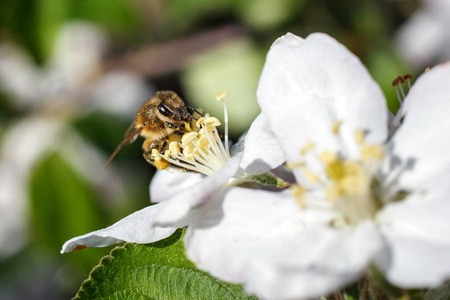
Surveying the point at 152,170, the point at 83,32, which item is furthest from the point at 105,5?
the point at 152,170

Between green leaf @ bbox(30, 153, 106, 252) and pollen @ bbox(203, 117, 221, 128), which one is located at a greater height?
pollen @ bbox(203, 117, 221, 128)

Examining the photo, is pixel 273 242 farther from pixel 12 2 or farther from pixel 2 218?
pixel 2 218

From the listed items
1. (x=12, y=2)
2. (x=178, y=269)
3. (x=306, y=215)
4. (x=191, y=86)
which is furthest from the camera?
(x=191, y=86)

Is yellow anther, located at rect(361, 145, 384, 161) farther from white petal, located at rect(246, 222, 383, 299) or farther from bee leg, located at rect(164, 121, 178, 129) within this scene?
bee leg, located at rect(164, 121, 178, 129)

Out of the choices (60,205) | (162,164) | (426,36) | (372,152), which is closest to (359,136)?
(372,152)

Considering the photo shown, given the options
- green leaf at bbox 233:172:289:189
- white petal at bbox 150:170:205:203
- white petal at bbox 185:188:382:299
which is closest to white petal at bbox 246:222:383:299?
white petal at bbox 185:188:382:299

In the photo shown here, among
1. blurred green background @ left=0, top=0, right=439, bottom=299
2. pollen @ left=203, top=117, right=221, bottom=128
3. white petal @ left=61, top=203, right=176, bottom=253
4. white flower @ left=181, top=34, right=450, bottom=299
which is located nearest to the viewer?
white flower @ left=181, top=34, right=450, bottom=299

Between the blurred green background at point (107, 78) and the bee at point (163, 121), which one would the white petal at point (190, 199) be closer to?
the bee at point (163, 121)
